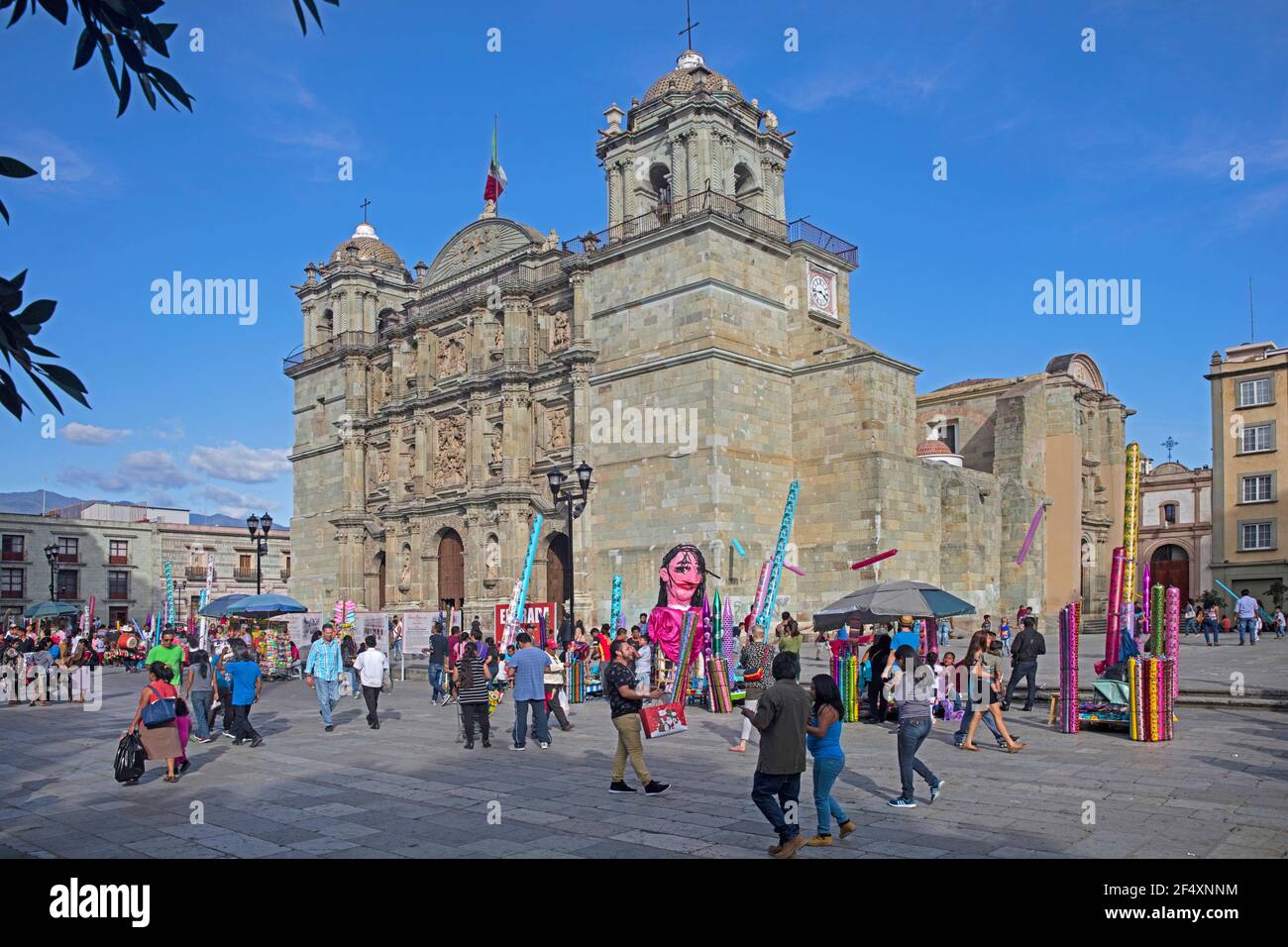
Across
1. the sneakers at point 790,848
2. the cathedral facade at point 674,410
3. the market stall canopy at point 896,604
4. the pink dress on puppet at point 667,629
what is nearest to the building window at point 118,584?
the cathedral facade at point 674,410

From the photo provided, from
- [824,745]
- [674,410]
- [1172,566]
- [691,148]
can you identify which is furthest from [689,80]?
[1172,566]

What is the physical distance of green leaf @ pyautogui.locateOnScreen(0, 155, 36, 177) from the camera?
3959 millimetres

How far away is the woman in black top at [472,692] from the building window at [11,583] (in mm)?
52151

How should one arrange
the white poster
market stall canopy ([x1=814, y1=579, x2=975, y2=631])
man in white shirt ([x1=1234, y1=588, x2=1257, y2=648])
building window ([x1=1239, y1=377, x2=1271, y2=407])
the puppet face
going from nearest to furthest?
market stall canopy ([x1=814, y1=579, x2=975, y2=631]) < the puppet face < man in white shirt ([x1=1234, y1=588, x2=1257, y2=648]) < the white poster < building window ([x1=1239, y1=377, x2=1271, y2=407])

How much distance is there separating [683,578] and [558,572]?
41.3ft

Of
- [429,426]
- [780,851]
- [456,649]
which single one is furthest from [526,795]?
[429,426]

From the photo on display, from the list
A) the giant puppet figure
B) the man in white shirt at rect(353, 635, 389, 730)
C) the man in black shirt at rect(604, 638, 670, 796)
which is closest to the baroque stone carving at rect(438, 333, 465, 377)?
the giant puppet figure

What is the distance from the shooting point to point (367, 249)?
141ft

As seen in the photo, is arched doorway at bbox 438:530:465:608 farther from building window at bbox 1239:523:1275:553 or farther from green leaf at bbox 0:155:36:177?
green leaf at bbox 0:155:36:177

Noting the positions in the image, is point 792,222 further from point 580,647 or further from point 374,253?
point 374,253

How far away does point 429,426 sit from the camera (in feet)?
122

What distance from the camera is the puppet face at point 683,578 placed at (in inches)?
789

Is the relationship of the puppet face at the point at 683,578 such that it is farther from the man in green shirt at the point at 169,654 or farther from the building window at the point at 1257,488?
the building window at the point at 1257,488

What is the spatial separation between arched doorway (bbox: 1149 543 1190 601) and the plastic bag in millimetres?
52645
